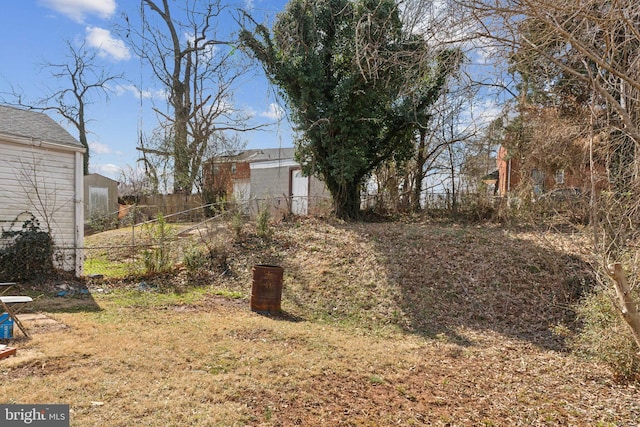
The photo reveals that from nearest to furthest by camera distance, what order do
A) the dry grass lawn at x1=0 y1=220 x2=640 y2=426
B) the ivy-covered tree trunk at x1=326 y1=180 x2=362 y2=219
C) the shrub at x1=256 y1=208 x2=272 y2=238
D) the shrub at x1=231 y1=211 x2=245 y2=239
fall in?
the dry grass lawn at x1=0 y1=220 x2=640 y2=426 → the shrub at x1=231 y1=211 x2=245 y2=239 → the shrub at x1=256 y1=208 x2=272 y2=238 → the ivy-covered tree trunk at x1=326 y1=180 x2=362 y2=219

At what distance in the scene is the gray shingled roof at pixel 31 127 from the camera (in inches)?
313

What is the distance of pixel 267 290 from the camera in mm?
6758

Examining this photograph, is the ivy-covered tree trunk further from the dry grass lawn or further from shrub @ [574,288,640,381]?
shrub @ [574,288,640,381]

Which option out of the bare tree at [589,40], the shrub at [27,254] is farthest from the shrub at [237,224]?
the bare tree at [589,40]

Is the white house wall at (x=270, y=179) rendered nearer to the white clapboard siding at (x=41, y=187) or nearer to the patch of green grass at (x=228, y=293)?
the white clapboard siding at (x=41, y=187)

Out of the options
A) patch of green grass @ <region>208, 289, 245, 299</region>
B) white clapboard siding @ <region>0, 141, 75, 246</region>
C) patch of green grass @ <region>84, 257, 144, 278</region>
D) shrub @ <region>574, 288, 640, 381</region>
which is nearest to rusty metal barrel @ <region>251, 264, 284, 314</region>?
patch of green grass @ <region>208, 289, 245, 299</region>

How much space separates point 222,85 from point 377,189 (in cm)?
1078

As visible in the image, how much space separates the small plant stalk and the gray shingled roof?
9742 millimetres

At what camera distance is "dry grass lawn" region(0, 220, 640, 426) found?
334 centimetres

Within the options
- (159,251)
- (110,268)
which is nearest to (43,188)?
(110,268)

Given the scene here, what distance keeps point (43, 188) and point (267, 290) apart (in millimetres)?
5417

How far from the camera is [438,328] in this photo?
6301mm

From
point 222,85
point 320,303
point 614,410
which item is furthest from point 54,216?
point 222,85

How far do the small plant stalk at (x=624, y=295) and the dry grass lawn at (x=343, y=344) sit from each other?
0.94m
